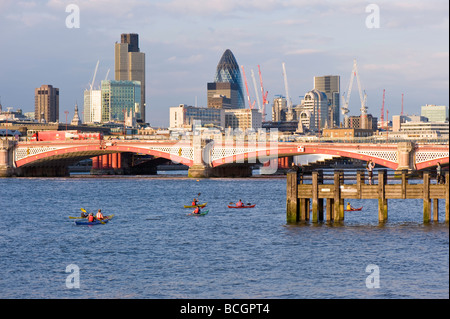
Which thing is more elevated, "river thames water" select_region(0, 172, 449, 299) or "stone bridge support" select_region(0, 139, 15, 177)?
"stone bridge support" select_region(0, 139, 15, 177)

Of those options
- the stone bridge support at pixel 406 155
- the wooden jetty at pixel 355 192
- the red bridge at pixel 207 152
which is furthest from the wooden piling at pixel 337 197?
the stone bridge support at pixel 406 155

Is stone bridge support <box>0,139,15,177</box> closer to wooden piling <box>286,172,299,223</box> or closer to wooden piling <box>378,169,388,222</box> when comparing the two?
wooden piling <box>286,172,299,223</box>

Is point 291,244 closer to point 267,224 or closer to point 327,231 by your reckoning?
point 327,231

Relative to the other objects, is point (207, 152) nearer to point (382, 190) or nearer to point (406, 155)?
point (406, 155)

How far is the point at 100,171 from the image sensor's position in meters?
163

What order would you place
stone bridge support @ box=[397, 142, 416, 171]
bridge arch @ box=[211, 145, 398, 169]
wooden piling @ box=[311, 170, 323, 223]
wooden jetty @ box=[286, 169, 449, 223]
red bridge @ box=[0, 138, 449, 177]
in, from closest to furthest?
wooden jetty @ box=[286, 169, 449, 223] → wooden piling @ box=[311, 170, 323, 223] → stone bridge support @ box=[397, 142, 416, 171] → red bridge @ box=[0, 138, 449, 177] → bridge arch @ box=[211, 145, 398, 169]

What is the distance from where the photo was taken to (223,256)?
43.0m

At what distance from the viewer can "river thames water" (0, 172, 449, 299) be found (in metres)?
34.3

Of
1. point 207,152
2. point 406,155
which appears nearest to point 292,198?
point 406,155

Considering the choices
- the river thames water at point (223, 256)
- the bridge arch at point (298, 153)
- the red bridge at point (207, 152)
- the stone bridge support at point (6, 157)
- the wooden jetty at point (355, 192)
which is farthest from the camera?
the stone bridge support at point (6, 157)

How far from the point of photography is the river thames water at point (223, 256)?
34.3m

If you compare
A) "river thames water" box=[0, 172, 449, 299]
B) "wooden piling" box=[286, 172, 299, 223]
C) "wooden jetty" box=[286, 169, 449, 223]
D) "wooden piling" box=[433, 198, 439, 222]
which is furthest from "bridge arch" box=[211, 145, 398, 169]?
"wooden piling" box=[286, 172, 299, 223]

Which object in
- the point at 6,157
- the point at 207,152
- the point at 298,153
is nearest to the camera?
the point at 298,153

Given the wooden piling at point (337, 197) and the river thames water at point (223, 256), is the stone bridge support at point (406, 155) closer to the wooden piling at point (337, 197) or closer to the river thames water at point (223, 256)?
the river thames water at point (223, 256)
